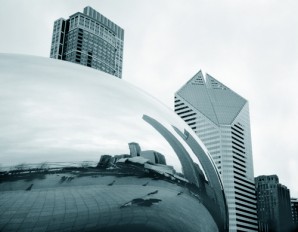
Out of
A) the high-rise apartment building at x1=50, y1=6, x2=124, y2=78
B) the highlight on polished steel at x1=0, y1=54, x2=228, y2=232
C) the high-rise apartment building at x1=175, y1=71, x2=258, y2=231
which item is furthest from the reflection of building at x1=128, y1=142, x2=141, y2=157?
the high-rise apartment building at x1=50, y1=6, x2=124, y2=78

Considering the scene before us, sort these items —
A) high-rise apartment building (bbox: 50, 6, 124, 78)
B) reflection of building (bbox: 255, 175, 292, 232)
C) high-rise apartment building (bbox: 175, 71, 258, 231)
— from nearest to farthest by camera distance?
high-rise apartment building (bbox: 175, 71, 258, 231) → high-rise apartment building (bbox: 50, 6, 124, 78) → reflection of building (bbox: 255, 175, 292, 232)

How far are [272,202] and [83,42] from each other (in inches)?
4019

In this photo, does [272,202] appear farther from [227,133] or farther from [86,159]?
[86,159]

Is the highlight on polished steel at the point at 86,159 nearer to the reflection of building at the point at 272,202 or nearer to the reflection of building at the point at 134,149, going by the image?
the reflection of building at the point at 134,149

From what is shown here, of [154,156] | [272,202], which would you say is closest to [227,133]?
[272,202]

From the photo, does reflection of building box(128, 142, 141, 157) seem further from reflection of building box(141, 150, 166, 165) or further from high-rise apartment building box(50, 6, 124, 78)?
high-rise apartment building box(50, 6, 124, 78)

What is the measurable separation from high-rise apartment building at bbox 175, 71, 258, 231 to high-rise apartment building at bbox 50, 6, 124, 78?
3607cm

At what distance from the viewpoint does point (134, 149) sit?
304 cm

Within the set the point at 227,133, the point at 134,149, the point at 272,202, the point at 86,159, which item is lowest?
the point at 272,202

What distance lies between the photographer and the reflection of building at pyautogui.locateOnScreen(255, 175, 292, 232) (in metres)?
152

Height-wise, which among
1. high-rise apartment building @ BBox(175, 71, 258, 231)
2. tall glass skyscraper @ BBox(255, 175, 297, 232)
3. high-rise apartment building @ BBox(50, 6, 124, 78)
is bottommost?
tall glass skyscraper @ BBox(255, 175, 297, 232)

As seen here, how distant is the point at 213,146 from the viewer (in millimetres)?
132375

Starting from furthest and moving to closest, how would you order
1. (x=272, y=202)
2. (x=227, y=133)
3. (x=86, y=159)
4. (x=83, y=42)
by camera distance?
(x=272, y=202), (x=83, y=42), (x=227, y=133), (x=86, y=159)

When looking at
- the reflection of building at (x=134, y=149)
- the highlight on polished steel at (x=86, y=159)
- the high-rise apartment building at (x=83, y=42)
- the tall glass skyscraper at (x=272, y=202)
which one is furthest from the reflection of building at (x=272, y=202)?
the reflection of building at (x=134, y=149)
